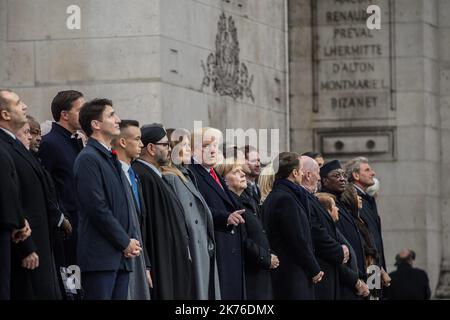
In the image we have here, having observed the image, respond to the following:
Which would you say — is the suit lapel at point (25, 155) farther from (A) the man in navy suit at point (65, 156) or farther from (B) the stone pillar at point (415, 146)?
(B) the stone pillar at point (415, 146)

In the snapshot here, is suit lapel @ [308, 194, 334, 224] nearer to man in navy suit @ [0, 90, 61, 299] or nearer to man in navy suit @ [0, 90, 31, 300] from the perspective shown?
man in navy suit @ [0, 90, 61, 299]

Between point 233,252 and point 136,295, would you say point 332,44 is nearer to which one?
point 233,252

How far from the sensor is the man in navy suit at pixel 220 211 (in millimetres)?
15898

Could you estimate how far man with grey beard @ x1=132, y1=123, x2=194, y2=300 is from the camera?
48.5ft

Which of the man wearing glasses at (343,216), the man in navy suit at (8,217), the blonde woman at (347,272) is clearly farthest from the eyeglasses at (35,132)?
the man wearing glasses at (343,216)

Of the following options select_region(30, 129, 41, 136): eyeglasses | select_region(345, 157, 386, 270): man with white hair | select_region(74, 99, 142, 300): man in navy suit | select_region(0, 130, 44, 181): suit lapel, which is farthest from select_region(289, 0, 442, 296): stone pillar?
select_region(0, 130, 44, 181): suit lapel

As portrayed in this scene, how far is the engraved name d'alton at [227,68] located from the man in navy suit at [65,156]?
5.13 meters

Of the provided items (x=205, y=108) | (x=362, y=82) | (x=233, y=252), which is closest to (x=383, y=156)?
(x=362, y=82)

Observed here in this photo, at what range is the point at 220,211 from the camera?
51.9 feet

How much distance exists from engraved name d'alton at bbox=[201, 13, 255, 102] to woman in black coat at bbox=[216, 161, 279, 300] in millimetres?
3597

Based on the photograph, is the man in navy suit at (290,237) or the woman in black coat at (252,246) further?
the man in navy suit at (290,237)

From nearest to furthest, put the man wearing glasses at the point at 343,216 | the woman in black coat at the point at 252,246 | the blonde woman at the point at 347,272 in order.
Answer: the woman in black coat at the point at 252,246, the blonde woman at the point at 347,272, the man wearing glasses at the point at 343,216

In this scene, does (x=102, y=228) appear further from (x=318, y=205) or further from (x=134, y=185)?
(x=318, y=205)
